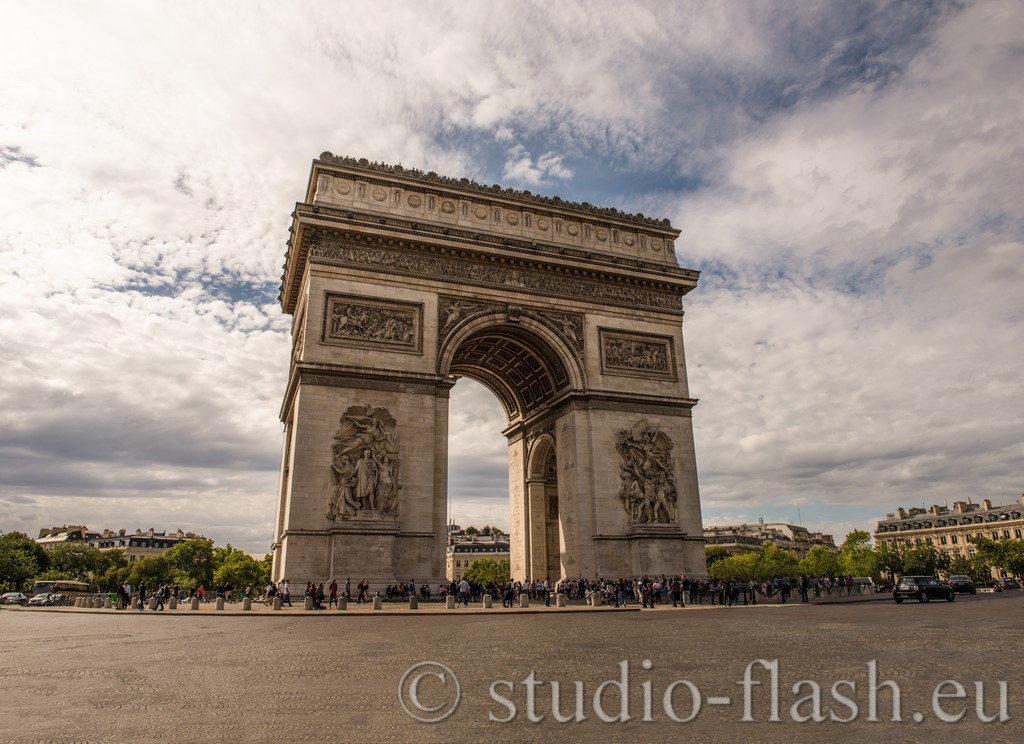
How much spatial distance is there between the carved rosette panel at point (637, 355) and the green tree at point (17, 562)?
71.0 meters

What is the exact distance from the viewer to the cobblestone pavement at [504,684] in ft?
17.5

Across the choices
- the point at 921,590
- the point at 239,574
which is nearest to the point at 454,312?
the point at 921,590

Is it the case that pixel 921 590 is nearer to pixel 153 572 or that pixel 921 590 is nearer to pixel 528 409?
pixel 528 409

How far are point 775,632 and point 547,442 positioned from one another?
2188cm

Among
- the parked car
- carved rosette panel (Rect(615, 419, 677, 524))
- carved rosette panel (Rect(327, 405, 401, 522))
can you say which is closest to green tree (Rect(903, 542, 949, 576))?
the parked car

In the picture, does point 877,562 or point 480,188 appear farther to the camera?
point 877,562

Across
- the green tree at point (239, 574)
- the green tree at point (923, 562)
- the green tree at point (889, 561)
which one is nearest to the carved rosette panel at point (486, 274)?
the green tree at point (239, 574)

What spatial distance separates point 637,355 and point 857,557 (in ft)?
230

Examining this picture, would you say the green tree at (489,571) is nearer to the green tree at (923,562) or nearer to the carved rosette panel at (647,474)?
the green tree at (923,562)

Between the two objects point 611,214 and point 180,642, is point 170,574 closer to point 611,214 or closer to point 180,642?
point 611,214

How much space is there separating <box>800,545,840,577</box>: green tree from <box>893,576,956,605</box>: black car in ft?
226

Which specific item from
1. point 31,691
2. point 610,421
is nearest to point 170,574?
point 610,421

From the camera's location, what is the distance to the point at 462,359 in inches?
1419

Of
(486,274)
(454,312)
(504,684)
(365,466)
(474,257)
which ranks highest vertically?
(474,257)
